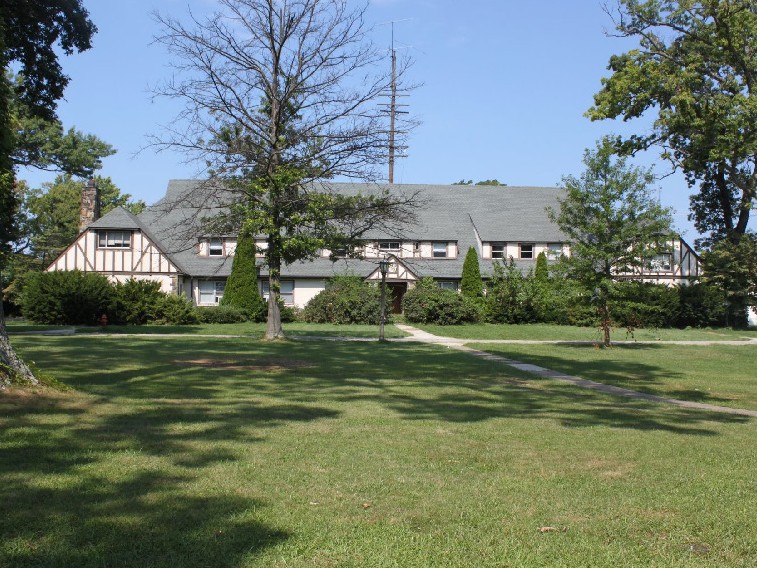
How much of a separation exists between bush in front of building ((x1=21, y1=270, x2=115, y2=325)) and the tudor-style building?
282 inches

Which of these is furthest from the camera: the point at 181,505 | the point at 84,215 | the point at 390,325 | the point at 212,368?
the point at 84,215

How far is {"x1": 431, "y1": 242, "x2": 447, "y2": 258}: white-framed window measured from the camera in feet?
165

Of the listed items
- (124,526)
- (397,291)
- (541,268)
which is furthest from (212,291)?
(124,526)

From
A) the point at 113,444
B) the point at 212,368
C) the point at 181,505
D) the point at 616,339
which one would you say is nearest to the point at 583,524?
the point at 181,505

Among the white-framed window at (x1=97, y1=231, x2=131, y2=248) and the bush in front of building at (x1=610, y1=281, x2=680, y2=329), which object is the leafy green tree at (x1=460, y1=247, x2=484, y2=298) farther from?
the white-framed window at (x1=97, y1=231, x2=131, y2=248)

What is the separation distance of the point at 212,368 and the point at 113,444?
857 centimetres

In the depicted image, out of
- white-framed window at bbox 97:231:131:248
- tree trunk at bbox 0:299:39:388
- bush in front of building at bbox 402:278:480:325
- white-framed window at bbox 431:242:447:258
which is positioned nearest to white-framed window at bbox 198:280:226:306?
white-framed window at bbox 97:231:131:248

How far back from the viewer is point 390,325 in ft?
130

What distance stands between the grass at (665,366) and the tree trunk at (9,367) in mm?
10371

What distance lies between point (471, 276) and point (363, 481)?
4089cm

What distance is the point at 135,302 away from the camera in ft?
123

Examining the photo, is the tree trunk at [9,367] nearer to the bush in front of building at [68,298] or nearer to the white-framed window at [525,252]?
the bush in front of building at [68,298]

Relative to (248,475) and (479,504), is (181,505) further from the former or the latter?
(479,504)

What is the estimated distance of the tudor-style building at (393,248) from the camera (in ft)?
148
